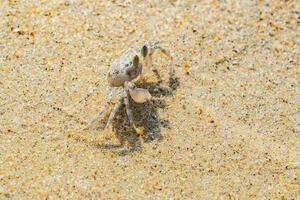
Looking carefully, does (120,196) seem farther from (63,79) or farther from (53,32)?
(53,32)

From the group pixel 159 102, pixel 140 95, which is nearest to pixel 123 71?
pixel 140 95

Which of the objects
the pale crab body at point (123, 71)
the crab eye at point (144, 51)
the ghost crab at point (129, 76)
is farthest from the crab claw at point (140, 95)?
the crab eye at point (144, 51)

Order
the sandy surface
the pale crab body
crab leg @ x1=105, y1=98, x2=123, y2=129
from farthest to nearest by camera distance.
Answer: the pale crab body → crab leg @ x1=105, y1=98, x2=123, y2=129 → the sandy surface

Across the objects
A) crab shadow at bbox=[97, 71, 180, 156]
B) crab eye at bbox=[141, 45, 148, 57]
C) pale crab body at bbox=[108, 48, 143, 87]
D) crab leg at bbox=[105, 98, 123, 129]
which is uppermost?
crab eye at bbox=[141, 45, 148, 57]

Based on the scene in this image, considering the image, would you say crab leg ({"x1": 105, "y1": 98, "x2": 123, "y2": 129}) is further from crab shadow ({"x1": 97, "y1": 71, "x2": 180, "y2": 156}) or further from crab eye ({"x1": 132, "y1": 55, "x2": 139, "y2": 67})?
crab eye ({"x1": 132, "y1": 55, "x2": 139, "y2": 67})

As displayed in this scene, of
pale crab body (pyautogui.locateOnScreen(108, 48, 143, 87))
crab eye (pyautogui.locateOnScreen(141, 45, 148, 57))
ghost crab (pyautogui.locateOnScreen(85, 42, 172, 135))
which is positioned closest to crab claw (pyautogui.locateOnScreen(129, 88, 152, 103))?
ghost crab (pyautogui.locateOnScreen(85, 42, 172, 135))

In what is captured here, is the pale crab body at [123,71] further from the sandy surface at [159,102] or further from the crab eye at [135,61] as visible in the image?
the sandy surface at [159,102]

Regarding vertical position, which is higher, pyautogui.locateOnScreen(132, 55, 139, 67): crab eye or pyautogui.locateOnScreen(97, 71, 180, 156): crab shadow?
pyautogui.locateOnScreen(132, 55, 139, 67): crab eye

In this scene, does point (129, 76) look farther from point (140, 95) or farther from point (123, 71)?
point (140, 95)

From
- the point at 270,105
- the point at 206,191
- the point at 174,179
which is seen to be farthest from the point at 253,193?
the point at 270,105
